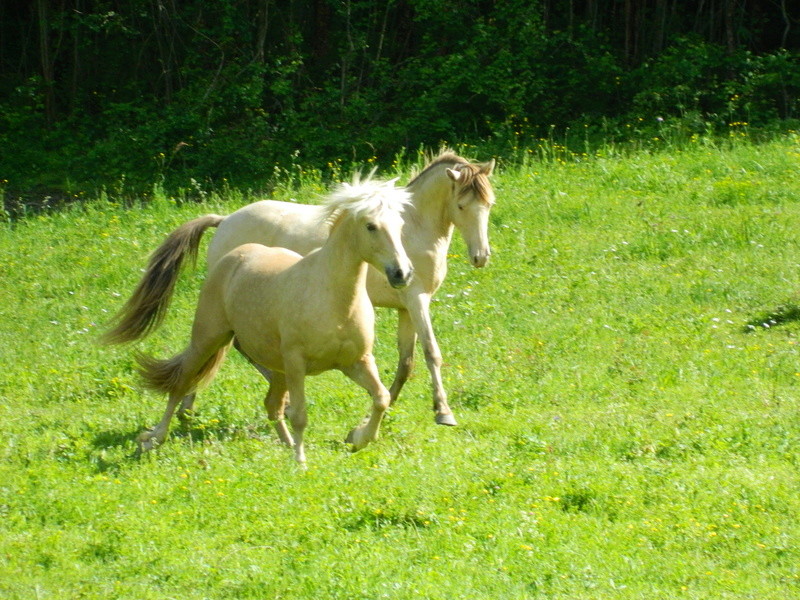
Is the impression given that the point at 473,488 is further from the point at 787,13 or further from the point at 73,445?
the point at 787,13

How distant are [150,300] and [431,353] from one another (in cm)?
231

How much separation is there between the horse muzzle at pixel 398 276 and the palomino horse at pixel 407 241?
213cm

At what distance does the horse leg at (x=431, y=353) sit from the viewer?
8.94m

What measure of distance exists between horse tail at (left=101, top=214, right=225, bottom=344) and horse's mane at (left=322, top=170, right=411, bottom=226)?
201 cm

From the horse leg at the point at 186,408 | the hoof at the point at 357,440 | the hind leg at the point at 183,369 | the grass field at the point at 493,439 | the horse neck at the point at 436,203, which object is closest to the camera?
the grass field at the point at 493,439

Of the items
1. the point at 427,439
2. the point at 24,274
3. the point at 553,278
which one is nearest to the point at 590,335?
the point at 553,278

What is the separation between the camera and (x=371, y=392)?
24.7ft

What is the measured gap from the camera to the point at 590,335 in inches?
429

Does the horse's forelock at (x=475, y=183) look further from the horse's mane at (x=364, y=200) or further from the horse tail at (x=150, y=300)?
the horse tail at (x=150, y=300)

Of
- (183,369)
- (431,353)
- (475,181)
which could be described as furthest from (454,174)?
(183,369)

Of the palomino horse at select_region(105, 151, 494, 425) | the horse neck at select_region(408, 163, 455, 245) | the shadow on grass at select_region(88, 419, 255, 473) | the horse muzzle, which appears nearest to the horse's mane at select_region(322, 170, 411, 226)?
the horse muzzle

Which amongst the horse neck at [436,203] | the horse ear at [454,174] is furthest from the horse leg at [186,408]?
the horse ear at [454,174]

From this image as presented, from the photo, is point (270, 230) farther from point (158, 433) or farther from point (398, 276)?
point (398, 276)

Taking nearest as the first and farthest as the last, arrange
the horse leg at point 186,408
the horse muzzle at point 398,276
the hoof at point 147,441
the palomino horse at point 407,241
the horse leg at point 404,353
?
the horse muzzle at point 398,276, the hoof at point 147,441, the horse leg at point 186,408, the palomino horse at point 407,241, the horse leg at point 404,353
